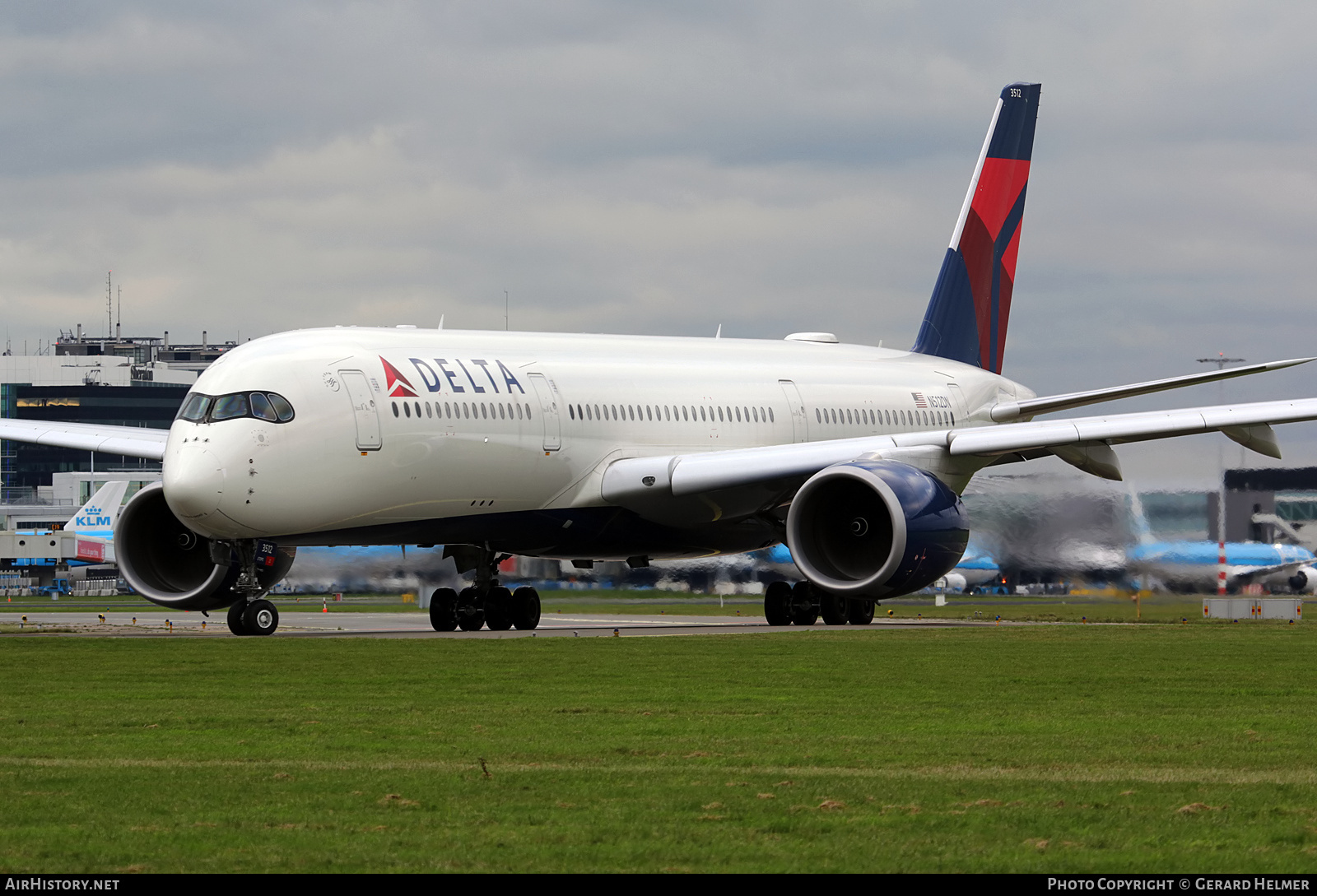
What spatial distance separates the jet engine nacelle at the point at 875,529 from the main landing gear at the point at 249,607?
8101 mm

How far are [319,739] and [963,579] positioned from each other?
142 ft

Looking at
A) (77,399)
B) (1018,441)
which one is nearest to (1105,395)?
(1018,441)

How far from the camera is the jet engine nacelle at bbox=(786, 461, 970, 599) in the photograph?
28.0 metres

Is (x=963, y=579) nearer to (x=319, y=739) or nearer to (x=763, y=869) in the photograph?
(x=319, y=739)

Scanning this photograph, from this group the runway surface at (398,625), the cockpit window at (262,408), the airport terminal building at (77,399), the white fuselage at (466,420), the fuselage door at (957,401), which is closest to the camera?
the white fuselage at (466,420)

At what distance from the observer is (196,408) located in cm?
2784

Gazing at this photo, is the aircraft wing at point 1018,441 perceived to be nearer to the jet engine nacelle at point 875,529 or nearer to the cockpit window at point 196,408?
the jet engine nacelle at point 875,529

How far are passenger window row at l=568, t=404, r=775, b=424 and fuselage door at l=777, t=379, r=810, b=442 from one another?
1.73 ft

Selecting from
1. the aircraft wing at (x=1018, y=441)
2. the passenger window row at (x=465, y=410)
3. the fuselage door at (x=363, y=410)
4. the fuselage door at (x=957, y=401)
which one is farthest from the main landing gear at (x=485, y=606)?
the fuselage door at (x=957, y=401)

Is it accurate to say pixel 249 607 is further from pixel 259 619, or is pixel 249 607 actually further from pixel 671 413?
pixel 671 413

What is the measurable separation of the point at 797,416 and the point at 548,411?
21.7 feet

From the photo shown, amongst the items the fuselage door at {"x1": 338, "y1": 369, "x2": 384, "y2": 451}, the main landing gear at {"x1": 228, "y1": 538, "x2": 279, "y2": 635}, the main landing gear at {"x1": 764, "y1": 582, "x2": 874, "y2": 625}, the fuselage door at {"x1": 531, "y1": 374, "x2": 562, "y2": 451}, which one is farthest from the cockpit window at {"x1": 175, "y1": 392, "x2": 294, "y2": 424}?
the main landing gear at {"x1": 764, "y1": 582, "x2": 874, "y2": 625}

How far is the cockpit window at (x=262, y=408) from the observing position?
90.7ft

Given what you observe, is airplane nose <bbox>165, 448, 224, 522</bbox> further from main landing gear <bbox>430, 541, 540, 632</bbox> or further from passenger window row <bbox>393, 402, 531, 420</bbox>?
main landing gear <bbox>430, 541, 540, 632</bbox>
